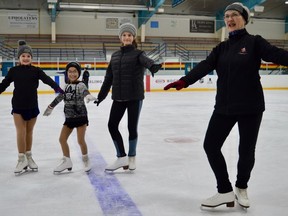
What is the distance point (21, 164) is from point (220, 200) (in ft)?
6.60

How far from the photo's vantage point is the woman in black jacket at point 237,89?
96.1 inches

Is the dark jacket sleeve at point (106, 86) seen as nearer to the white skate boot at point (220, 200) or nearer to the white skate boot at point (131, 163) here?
the white skate boot at point (131, 163)

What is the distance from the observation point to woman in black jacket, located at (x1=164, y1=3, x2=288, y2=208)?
2441 millimetres

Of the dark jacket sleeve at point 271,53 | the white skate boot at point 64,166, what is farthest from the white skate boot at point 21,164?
the dark jacket sleeve at point 271,53

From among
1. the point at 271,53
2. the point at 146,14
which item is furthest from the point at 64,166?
the point at 146,14

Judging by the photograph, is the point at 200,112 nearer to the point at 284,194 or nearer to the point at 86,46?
the point at 284,194

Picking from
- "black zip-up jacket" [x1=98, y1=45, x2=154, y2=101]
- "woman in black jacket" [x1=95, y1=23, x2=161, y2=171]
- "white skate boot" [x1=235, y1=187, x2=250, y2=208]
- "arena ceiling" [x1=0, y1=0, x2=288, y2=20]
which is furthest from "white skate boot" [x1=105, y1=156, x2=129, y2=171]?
"arena ceiling" [x1=0, y1=0, x2=288, y2=20]

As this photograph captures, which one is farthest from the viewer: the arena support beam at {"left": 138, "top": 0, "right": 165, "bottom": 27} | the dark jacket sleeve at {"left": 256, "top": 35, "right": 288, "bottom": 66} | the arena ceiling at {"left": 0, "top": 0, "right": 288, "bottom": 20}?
the arena ceiling at {"left": 0, "top": 0, "right": 288, "bottom": 20}

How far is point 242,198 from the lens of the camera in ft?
8.82

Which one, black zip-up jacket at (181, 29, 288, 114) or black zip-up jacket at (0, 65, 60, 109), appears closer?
black zip-up jacket at (181, 29, 288, 114)

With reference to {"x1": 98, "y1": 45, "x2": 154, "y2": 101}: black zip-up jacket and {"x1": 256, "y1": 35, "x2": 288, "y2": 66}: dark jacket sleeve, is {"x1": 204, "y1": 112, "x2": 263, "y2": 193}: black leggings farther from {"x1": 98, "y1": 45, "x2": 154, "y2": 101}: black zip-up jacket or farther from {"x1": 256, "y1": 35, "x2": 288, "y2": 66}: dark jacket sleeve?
{"x1": 98, "y1": 45, "x2": 154, "y2": 101}: black zip-up jacket

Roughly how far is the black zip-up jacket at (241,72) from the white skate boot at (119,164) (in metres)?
1.46

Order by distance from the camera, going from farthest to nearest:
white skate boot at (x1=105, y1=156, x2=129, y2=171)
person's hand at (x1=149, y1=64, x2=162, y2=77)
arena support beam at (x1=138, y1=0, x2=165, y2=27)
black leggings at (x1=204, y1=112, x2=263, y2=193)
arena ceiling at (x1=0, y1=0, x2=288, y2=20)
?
1. arena ceiling at (x1=0, y1=0, x2=288, y2=20)
2. arena support beam at (x1=138, y1=0, x2=165, y2=27)
3. white skate boot at (x1=105, y1=156, x2=129, y2=171)
4. person's hand at (x1=149, y1=64, x2=162, y2=77)
5. black leggings at (x1=204, y1=112, x2=263, y2=193)

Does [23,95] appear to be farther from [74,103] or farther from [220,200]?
[220,200]
